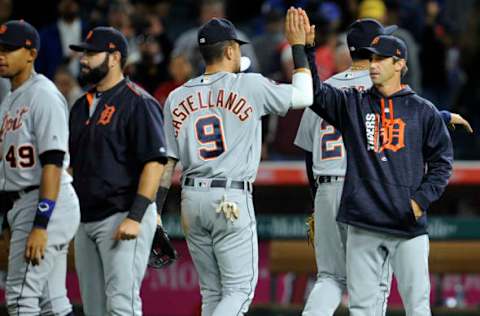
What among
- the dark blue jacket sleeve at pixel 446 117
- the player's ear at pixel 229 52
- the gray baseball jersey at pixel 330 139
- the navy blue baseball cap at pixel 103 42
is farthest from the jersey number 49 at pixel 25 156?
the dark blue jacket sleeve at pixel 446 117

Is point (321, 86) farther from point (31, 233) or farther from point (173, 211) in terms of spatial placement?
point (173, 211)

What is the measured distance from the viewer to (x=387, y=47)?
6789 mm

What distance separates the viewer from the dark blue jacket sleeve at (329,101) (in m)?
6.84

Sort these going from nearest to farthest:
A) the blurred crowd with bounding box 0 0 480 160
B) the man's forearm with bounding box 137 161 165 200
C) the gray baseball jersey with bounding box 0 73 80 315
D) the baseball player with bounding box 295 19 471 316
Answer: the gray baseball jersey with bounding box 0 73 80 315 < the man's forearm with bounding box 137 161 165 200 < the baseball player with bounding box 295 19 471 316 < the blurred crowd with bounding box 0 0 480 160

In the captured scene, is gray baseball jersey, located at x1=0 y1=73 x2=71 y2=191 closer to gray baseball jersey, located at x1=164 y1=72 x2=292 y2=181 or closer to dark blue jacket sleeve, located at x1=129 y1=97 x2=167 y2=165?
dark blue jacket sleeve, located at x1=129 y1=97 x2=167 y2=165

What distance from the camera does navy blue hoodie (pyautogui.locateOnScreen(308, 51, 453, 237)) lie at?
6734 millimetres

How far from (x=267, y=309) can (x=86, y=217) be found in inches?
148

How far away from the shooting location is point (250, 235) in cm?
706

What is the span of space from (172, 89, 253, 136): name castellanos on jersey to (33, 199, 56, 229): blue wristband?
96 centimetres

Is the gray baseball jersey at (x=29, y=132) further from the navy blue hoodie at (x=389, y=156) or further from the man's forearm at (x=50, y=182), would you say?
the navy blue hoodie at (x=389, y=156)

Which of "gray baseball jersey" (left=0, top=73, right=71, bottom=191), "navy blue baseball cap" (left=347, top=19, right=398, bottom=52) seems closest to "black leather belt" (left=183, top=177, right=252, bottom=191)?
"gray baseball jersey" (left=0, top=73, right=71, bottom=191)

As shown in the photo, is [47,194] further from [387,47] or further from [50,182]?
[387,47]

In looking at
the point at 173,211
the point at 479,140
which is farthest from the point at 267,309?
the point at 479,140

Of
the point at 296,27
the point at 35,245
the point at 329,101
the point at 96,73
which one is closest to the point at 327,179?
the point at 329,101
